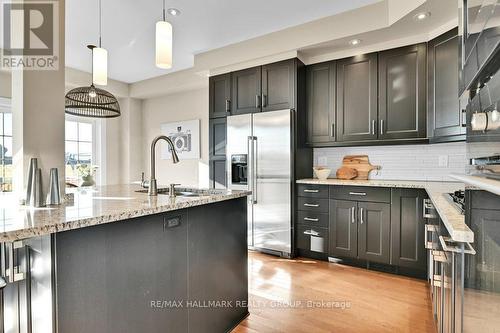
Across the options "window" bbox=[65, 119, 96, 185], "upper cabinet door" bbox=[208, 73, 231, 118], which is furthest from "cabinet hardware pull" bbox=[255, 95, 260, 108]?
"window" bbox=[65, 119, 96, 185]

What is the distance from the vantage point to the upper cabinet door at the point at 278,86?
11.6 ft

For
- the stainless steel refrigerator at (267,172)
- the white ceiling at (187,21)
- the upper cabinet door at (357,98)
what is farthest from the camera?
the stainless steel refrigerator at (267,172)

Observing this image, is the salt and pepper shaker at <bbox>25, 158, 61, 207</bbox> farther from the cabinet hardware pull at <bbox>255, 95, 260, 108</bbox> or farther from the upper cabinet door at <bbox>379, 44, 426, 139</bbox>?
the upper cabinet door at <bbox>379, 44, 426, 139</bbox>

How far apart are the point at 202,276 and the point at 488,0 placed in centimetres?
170

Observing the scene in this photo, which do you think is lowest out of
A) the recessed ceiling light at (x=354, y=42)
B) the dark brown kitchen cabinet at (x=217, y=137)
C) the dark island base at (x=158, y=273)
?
the dark island base at (x=158, y=273)

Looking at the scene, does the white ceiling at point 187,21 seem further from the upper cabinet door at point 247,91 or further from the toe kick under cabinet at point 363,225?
the toe kick under cabinet at point 363,225

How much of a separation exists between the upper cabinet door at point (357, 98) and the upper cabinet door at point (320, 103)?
87 millimetres

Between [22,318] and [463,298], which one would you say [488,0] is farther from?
[22,318]

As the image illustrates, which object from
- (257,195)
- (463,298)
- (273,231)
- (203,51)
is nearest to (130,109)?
(203,51)

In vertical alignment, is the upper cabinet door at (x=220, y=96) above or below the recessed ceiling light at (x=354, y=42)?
below

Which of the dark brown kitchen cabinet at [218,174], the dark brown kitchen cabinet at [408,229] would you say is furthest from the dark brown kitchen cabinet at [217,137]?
the dark brown kitchen cabinet at [408,229]

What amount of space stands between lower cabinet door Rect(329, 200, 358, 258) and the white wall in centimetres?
242

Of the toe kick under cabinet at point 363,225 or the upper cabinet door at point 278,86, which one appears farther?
the upper cabinet door at point 278,86

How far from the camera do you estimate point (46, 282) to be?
1038mm
